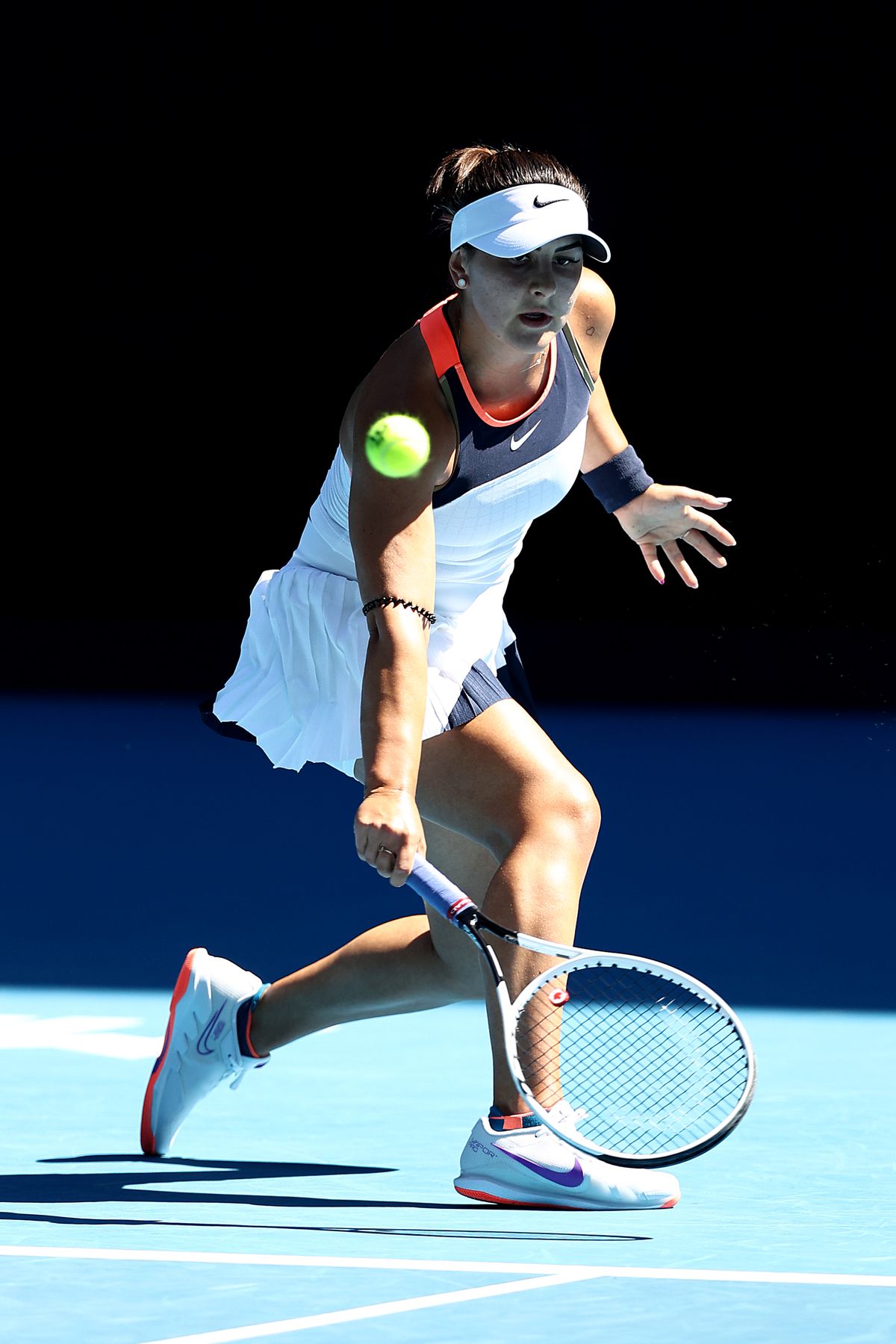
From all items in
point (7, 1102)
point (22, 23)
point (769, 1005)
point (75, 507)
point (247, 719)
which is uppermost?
point (22, 23)

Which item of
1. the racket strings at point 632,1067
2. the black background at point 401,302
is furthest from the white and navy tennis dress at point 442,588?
the black background at point 401,302

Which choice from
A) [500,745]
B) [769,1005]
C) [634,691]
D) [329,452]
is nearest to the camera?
[500,745]

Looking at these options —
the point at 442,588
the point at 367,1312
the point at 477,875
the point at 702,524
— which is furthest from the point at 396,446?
the point at 367,1312

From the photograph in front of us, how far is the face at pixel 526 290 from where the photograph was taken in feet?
10.2

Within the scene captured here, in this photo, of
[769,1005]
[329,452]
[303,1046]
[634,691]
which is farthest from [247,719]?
[329,452]

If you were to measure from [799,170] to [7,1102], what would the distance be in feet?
33.4

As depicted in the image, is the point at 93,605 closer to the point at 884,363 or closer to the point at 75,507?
the point at 75,507

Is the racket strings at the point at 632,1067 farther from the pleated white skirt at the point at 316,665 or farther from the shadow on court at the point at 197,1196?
the pleated white skirt at the point at 316,665

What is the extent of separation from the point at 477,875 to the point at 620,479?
0.72m

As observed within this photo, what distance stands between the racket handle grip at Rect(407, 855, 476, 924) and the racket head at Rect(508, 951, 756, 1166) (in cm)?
14

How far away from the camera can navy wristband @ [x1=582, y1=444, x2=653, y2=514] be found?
3697mm

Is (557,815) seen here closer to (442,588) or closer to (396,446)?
(442,588)

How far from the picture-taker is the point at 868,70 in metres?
12.7

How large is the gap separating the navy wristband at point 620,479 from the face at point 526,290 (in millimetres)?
570
